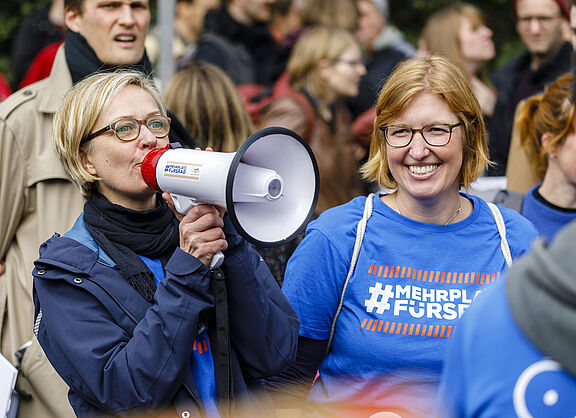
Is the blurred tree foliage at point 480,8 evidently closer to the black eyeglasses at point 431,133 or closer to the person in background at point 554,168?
the person in background at point 554,168

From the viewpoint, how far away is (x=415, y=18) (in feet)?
36.6

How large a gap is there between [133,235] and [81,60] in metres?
1.35

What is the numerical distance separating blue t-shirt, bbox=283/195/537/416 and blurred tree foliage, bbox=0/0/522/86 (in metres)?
7.91

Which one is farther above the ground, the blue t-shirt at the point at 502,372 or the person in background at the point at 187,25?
the person in background at the point at 187,25

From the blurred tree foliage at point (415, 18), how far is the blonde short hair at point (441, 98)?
25.1 ft

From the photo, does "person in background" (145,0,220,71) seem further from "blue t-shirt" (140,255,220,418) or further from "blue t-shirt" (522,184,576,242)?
"blue t-shirt" (140,255,220,418)

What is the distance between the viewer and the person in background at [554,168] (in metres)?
3.59

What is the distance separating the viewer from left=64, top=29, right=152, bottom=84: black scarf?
364 centimetres

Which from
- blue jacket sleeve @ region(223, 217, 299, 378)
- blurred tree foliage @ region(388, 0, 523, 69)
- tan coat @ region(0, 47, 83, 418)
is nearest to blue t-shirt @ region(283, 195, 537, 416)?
blue jacket sleeve @ region(223, 217, 299, 378)

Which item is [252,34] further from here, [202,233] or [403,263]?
[202,233]

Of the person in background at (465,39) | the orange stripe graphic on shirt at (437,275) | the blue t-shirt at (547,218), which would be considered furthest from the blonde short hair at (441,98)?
the person in background at (465,39)

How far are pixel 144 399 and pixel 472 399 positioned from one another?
3.94 feet

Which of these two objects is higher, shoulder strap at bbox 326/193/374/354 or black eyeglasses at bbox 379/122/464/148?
black eyeglasses at bbox 379/122/464/148

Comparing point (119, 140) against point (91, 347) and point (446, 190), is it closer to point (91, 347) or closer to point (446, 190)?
point (91, 347)
